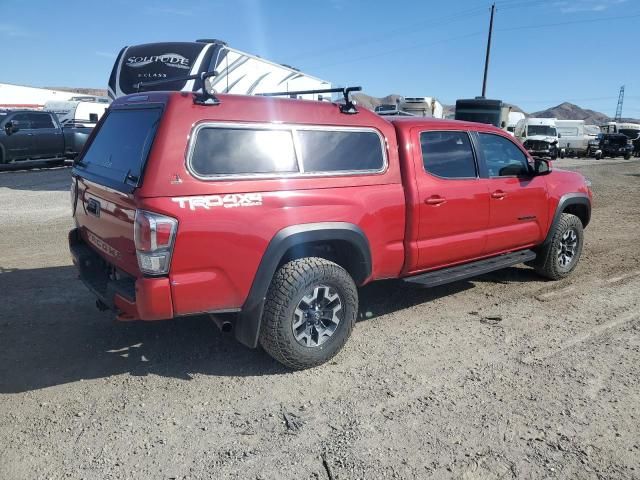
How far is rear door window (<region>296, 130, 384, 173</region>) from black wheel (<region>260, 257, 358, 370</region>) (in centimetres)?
72

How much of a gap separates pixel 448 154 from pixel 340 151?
4.15ft

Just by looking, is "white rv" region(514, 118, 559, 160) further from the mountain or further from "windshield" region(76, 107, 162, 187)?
the mountain

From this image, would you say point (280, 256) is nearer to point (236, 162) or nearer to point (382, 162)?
point (236, 162)

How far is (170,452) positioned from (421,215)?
262cm

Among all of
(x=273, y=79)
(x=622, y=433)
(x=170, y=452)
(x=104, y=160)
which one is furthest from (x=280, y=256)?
(x=273, y=79)

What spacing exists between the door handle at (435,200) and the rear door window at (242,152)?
1299mm

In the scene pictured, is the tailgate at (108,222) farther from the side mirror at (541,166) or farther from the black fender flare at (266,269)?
the side mirror at (541,166)

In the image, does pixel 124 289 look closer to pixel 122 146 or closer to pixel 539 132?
pixel 122 146

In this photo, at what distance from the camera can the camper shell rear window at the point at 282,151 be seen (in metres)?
3.22

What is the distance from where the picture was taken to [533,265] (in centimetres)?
586

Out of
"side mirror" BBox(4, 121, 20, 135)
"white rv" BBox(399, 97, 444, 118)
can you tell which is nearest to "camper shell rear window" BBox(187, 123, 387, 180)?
"side mirror" BBox(4, 121, 20, 135)

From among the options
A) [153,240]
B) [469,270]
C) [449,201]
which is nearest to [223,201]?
[153,240]

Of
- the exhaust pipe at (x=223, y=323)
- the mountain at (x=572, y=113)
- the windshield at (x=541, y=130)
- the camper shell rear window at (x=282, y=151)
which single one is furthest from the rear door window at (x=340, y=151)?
the mountain at (x=572, y=113)

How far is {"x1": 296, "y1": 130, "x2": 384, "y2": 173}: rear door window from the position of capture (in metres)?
3.67
